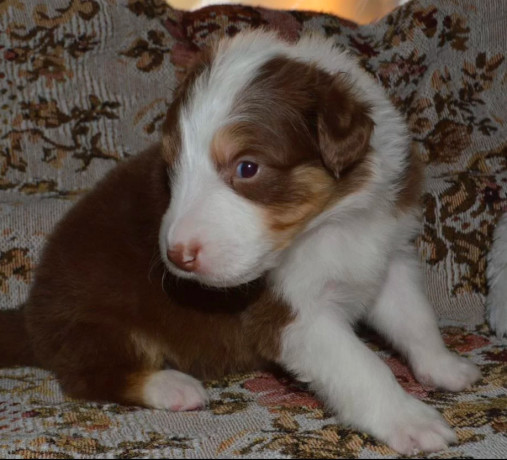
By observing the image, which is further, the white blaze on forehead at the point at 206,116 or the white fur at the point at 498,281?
the white fur at the point at 498,281

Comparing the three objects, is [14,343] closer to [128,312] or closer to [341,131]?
[128,312]

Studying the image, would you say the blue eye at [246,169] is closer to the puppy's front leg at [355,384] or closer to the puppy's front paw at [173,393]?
the puppy's front leg at [355,384]

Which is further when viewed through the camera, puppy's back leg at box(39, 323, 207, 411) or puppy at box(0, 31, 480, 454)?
puppy's back leg at box(39, 323, 207, 411)

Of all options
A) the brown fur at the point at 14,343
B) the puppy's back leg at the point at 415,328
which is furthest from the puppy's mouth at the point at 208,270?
the brown fur at the point at 14,343

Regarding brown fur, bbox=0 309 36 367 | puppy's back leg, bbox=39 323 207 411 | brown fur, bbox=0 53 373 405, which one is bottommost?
brown fur, bbox=0 309 36 367

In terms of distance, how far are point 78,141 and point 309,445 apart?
8.52 feet

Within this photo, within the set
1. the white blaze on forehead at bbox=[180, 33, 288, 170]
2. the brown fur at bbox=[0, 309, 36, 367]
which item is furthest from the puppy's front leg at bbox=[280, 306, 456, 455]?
the brown fur at bbox=[0, 309, 36, 367]

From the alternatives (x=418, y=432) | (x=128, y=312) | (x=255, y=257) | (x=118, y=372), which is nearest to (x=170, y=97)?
(x=128, y=312)

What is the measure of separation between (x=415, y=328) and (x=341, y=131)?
39.9 inches

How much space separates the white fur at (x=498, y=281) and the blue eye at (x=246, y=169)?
162 cm

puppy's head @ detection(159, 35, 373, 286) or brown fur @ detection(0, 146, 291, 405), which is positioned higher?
puppy's head @ detection(159, 35, 373, 286)

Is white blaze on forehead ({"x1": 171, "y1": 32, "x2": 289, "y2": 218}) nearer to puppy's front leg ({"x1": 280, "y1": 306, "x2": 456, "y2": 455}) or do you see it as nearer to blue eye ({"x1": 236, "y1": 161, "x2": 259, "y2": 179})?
blue eye ({"x1": 236, "y1": 161, "x2": 259, "y2": 179})

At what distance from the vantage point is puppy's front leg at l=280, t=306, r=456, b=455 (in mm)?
2574

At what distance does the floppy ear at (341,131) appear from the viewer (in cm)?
275
